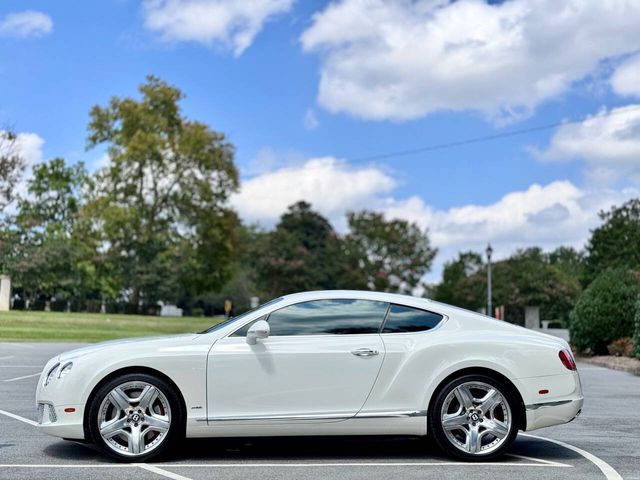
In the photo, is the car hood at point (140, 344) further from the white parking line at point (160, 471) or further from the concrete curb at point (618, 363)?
the concrete curb at point (618, 363)

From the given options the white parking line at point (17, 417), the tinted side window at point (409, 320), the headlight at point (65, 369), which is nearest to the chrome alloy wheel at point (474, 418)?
the tinted side window at point (409, 320)

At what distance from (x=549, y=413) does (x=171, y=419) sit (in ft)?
10.6

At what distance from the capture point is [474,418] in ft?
23.5

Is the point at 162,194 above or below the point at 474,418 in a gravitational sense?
above

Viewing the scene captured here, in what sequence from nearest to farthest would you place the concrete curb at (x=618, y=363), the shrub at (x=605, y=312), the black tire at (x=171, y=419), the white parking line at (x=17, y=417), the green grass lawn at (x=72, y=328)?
the black tire at (x=171, y=419) < the white parking line at (x=17, y=417) < the concrete curb at (x=618, y=363) < the shrub at (x=605, y=312) < the green grass lawn at (x=72, y=328)

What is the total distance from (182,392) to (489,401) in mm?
2611

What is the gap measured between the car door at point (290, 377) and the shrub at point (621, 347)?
17904 millimetres

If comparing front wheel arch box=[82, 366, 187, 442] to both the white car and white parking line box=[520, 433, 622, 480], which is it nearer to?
the white car

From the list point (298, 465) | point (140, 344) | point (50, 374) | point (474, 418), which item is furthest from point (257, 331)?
point (474, 418)

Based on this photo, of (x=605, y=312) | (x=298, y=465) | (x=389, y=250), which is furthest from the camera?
(x=389, y=250)

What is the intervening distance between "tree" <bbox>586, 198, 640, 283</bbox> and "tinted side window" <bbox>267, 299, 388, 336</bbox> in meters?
58.7

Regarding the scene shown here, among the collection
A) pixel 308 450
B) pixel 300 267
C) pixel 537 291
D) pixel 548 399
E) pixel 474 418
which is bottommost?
pixel 308 450

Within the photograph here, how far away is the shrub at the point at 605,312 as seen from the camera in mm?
23984

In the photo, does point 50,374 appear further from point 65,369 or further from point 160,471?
point 160,471
